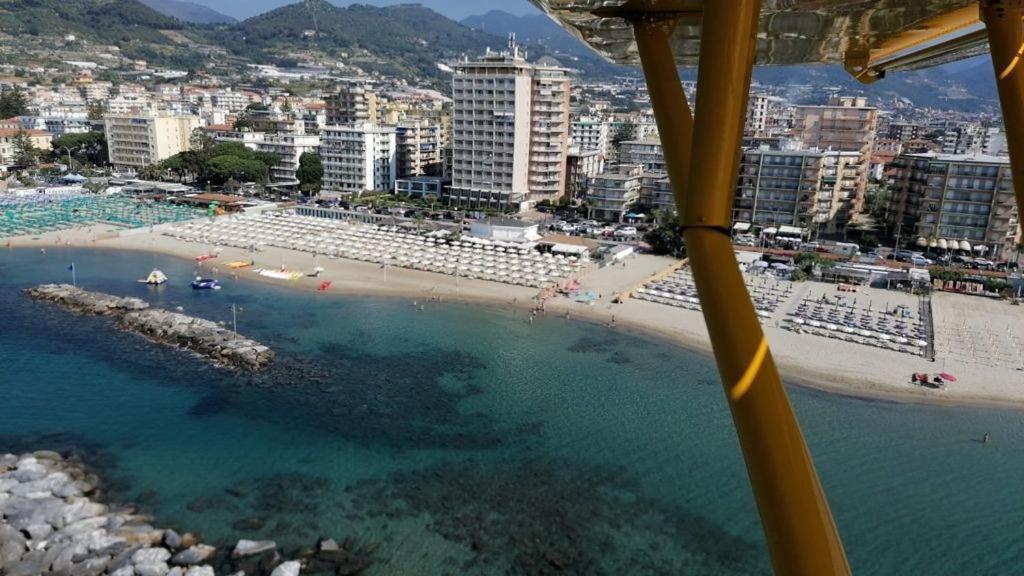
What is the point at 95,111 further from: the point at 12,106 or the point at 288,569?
the point at 288,569

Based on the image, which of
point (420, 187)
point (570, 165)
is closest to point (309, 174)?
point (420, 187)

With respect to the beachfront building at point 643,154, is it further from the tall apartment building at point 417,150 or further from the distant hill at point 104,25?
the distant hill at point 104,25

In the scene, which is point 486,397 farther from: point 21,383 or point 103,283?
point 103,283

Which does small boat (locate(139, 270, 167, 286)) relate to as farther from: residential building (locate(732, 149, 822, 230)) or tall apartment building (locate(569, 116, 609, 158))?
tall apartment building (locate(569, 116, 609, 158))

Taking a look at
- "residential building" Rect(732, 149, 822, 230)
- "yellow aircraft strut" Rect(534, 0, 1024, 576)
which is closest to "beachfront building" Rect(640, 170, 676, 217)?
"residential building" Rect(732, 149, 822, 230)

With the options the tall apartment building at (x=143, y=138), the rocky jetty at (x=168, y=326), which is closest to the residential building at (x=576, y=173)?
the rocky jetty at (x=168, y=326)

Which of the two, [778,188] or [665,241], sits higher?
[778,188]
